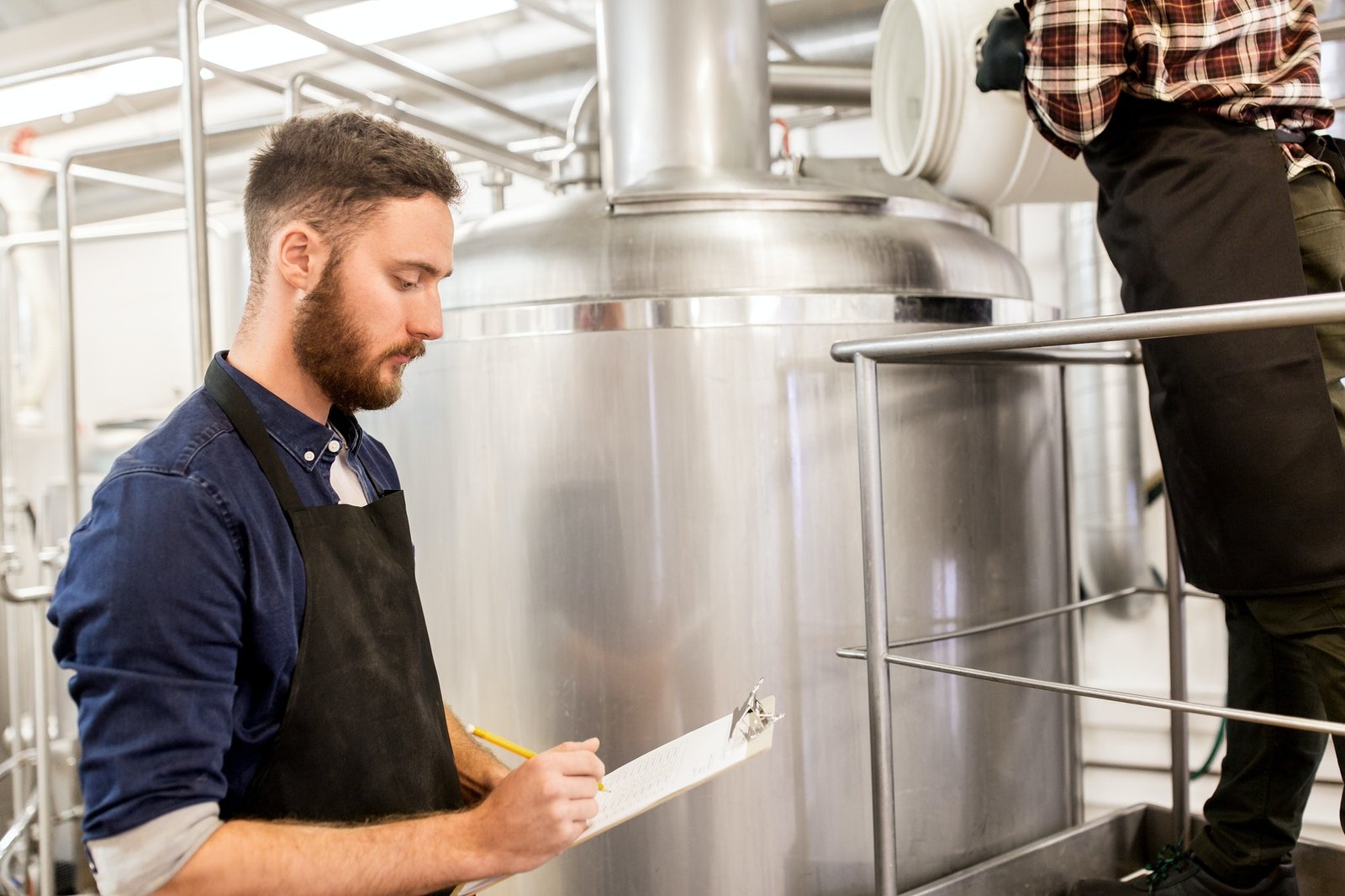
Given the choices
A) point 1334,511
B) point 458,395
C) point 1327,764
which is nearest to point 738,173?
point 458,395

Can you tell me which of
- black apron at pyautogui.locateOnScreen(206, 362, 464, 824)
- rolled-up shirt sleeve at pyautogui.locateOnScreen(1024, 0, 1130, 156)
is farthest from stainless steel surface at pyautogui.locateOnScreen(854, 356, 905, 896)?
black apron at pyautogui.locateOnScreen(206, 362, 464, 824)

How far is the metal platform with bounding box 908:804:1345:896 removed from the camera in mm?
1417

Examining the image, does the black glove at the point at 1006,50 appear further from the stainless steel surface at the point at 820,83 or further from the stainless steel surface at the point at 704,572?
the stainless steel surface at the point at 820,83

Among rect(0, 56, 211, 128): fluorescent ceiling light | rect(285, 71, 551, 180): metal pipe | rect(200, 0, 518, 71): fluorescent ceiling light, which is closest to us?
rect(285, 71, 551, 180): metal pipe

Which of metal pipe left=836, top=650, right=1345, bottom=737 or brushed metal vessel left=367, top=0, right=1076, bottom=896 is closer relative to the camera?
metal pipe left=836, top=650, right=1345, bottom=737

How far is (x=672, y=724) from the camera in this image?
4.45ft

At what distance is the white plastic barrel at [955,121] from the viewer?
5.16 feet

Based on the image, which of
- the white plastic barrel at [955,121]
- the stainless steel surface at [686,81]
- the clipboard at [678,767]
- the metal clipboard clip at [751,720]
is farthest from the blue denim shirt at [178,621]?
the white plastic barrel at [955,121]

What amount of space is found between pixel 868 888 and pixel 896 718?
210 mm

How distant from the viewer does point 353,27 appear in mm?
2707

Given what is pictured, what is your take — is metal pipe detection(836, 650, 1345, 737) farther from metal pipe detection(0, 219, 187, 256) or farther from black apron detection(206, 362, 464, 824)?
metal pipe detection(0, 219, 187, 256)

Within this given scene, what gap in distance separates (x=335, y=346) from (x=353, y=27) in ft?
6.91

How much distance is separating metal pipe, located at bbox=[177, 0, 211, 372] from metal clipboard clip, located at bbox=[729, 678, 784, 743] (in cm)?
100

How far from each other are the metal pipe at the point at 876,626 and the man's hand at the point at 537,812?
16.6 inches
